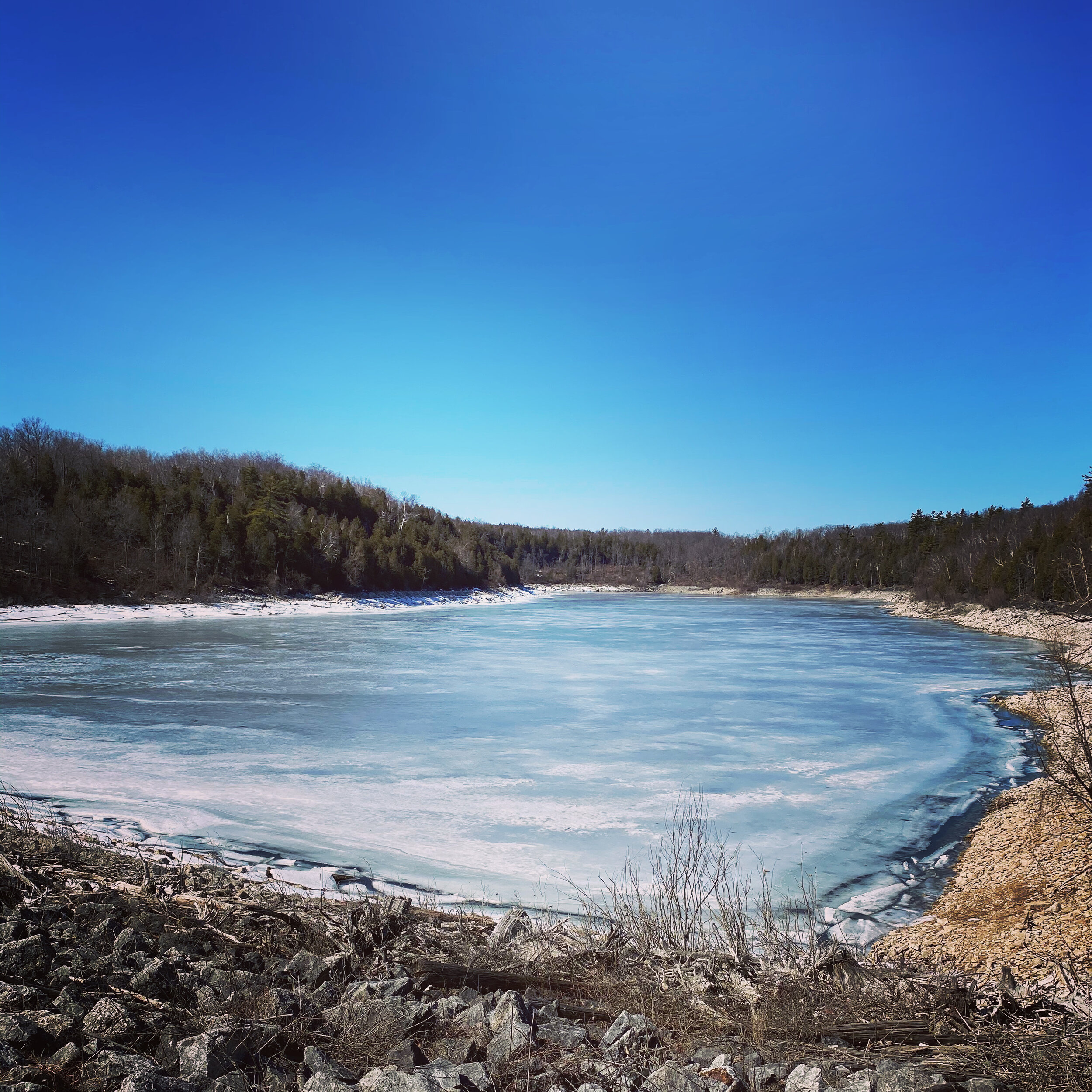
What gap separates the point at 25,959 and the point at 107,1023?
696 mm

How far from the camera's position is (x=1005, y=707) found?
14836mm

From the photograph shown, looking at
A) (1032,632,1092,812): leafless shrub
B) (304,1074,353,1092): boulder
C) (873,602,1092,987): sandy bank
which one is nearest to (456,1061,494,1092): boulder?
(304,1074,353,1092): boulder

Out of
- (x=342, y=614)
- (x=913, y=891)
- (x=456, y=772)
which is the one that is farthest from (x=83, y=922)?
(x=342, y=614)

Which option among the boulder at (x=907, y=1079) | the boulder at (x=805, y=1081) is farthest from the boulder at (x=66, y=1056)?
the boulder at (x=907, y=1079)

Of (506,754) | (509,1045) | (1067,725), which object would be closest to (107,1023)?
(509,1045)

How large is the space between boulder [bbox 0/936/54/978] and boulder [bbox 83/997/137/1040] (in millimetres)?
512

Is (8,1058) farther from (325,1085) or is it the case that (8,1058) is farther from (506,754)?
(506,754)

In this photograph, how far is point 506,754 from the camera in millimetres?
10367

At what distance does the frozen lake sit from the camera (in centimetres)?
690

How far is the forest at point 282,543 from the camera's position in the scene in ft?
131

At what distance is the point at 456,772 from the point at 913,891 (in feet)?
17.7

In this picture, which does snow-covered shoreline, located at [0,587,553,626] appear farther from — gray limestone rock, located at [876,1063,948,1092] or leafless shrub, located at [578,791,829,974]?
gray limestone rock, located at [876,1063,948,1092]

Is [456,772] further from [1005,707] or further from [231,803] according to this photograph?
[1005,707]

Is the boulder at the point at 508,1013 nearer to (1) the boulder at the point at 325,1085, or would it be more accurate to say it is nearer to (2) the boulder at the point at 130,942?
(1) the boulder at the point at 325,1085
